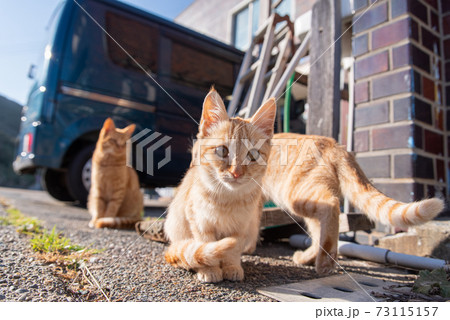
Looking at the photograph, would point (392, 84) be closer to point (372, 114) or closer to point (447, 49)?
point (372, 114)

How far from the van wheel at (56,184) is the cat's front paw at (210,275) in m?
3.77

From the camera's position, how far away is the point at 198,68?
9.71ft

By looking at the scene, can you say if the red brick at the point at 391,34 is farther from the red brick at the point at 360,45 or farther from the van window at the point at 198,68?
the van window at the point at 198,68

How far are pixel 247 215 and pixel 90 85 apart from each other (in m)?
2.71

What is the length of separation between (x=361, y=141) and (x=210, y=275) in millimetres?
1542

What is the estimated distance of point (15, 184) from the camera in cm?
1208

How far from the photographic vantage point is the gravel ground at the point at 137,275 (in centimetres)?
99

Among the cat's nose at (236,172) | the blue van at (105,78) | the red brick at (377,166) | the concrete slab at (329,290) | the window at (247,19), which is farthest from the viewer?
the window at (247,19)

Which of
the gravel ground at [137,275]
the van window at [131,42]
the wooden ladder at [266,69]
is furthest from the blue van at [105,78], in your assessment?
the gravel ground at [137,275]

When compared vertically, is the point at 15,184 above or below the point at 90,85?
below

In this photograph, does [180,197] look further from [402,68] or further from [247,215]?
[402,68]

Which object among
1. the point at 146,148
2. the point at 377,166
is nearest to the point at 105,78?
the point at 146,148

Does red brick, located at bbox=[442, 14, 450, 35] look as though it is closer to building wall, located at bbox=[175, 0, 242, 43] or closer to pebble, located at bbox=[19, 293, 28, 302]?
building wall, located at bbox=[175, 0, 242, 43]
